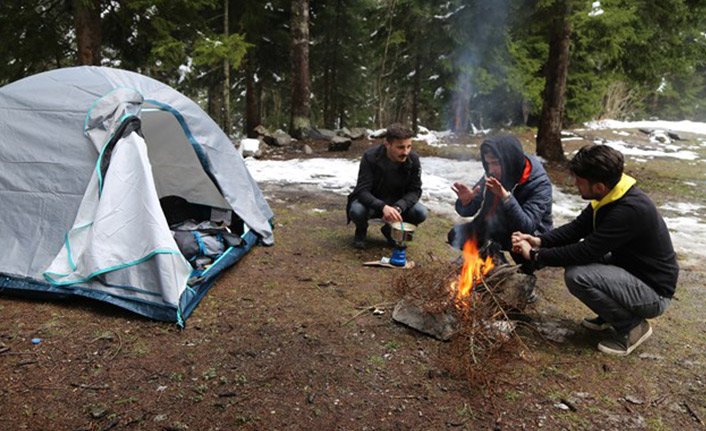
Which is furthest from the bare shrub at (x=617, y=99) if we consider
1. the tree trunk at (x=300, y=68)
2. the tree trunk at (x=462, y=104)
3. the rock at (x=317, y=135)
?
the tree trunk at (x=300, y=68)

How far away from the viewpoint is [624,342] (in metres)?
2.86

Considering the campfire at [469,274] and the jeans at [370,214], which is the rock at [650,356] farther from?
the jeans at [370,214]

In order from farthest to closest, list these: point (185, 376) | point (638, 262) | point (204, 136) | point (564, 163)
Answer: point (564, 163), point (204, 136), point (638, 262), point (185, 376)

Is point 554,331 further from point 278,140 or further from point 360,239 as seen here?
point 278,140

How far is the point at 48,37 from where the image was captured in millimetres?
9773

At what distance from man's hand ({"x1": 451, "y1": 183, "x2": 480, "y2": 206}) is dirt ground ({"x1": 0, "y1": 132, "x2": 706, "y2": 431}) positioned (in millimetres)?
996

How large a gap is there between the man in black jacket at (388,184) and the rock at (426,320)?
4.16 ft

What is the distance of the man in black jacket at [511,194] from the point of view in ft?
10.8

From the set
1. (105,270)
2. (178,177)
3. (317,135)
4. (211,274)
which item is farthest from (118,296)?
(317,135)

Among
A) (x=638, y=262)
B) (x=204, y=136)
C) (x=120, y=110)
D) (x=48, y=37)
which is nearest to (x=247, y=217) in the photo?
(x=204, y=136)

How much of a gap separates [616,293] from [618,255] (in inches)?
10.1

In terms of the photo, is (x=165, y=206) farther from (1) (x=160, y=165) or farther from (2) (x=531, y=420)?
(2) (x=531, y=420)

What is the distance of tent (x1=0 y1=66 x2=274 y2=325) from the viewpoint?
10.3 feet

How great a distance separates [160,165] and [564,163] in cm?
783
